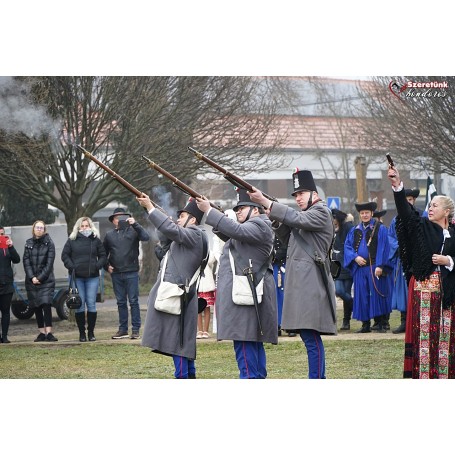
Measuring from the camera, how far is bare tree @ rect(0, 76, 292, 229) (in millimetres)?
10953

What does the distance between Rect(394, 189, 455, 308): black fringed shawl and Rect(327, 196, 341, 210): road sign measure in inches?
75.6

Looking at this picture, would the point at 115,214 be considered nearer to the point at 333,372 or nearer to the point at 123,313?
the point at 123,313

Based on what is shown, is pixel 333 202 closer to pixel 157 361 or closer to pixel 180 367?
pixel 157 361

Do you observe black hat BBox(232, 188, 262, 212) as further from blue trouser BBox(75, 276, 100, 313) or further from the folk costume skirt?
blue trouser BBox(75, 276, 100, 313)

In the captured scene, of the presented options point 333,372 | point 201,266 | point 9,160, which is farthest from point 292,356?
point 9,160

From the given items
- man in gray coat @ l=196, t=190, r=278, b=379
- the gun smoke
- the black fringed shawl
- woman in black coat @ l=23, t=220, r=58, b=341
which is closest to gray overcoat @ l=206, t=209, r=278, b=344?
man in gray coat @ l=196, t=190, r=278, b=379

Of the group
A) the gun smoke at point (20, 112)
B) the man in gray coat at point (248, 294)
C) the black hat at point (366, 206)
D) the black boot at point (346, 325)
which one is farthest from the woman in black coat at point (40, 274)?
the black boot at point (346, 325)

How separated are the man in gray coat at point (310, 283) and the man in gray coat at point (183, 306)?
2.53 feet

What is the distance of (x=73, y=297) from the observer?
37.8 ft

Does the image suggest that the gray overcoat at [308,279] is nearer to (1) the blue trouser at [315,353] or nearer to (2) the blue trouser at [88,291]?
(1) the blue trouser at [315,353]

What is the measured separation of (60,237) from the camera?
37.0 ft

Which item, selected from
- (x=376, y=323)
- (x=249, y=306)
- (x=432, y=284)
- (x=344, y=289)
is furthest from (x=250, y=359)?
(x=344, y=289)

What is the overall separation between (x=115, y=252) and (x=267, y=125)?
213 centimetres

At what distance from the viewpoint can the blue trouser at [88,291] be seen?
11.5m
